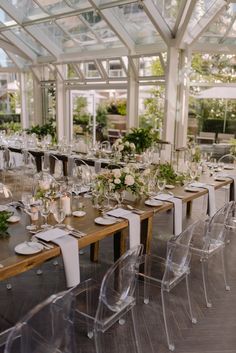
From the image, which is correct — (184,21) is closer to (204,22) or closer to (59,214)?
(204,22)

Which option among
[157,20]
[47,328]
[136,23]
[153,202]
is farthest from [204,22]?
[47,328]

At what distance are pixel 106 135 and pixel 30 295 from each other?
8.03 metres

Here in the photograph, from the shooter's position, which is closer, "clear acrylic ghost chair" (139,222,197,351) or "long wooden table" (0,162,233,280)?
"long wooden table" (0,162,233,280)

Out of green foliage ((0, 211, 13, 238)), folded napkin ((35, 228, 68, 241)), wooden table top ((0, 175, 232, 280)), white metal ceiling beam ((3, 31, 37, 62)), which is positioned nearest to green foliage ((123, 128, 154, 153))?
wooden table top ((0, 175, 232, 280))

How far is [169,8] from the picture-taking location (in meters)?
7.52

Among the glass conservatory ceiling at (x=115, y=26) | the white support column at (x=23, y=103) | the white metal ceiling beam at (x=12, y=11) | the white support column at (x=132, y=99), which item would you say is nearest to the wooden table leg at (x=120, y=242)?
the glass conservatory ceiling at (x=115, y=26)

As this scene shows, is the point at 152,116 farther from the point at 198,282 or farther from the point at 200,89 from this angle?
the point at 198,282

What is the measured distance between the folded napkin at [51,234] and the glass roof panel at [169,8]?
6.01 m

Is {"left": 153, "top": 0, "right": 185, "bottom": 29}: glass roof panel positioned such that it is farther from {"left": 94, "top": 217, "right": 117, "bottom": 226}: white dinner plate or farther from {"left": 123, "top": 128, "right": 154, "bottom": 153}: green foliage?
{"left": 94, "top": 217, "right": 117, "bottom": 226}: white dinner plate

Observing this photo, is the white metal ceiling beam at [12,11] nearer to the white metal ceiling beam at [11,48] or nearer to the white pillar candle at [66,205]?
the white metal ceiling beam at [11,48]

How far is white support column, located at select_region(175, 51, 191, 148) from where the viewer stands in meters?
8.59

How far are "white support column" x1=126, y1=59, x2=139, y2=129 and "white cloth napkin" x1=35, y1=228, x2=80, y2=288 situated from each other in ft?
23.8

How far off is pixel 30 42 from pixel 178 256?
10492 millimetres

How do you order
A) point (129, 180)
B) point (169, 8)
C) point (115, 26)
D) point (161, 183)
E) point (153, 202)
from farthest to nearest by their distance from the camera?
point (115, 26), point (169, 8), point (161, 183), point (153, 202), point (129, 180)
